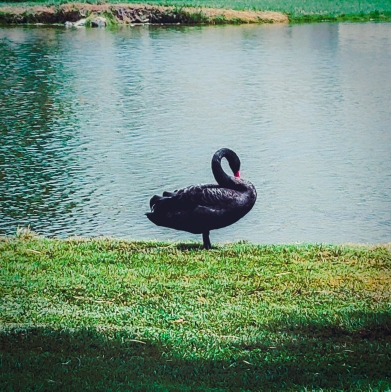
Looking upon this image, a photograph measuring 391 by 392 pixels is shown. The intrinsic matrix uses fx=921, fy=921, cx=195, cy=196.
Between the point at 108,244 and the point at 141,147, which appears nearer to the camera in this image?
the point at 108,244

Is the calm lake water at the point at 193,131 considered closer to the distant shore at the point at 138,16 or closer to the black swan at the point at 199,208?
the black swan at the point at 199,208

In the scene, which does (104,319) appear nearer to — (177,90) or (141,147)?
(141,147)

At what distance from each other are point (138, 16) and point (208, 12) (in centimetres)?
239

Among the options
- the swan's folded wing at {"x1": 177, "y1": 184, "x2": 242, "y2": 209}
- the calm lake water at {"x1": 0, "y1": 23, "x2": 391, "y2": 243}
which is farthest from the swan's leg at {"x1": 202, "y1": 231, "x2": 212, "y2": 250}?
the calm lake water at {"x1": 0, "y1": 23, "x2": 391, "y2": 243}

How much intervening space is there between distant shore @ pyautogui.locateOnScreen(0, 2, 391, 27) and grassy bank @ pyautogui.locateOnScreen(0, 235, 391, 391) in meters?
23.2

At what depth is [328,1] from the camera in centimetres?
3700

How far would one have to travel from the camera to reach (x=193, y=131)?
14.7 m

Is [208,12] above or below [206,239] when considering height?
above

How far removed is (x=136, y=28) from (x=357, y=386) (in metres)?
25.5

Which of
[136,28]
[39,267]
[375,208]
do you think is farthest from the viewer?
[136,28]

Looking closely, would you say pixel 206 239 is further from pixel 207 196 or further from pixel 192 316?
pixel 192 316

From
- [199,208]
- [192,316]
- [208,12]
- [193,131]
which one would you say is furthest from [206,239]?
[208,12]

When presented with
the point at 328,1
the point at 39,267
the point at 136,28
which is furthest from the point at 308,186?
the point at 328,1

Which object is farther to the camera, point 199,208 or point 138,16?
point 138,16
